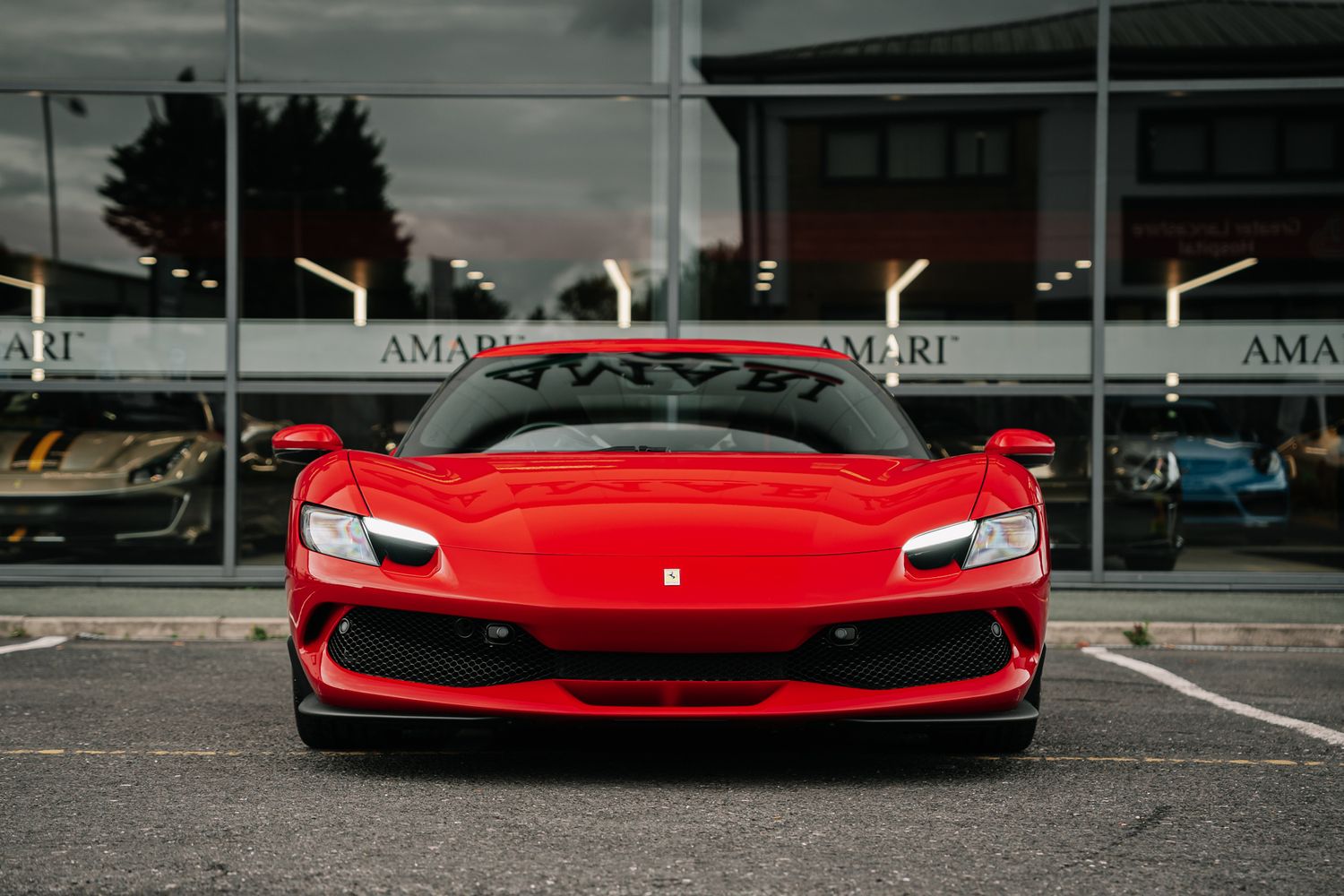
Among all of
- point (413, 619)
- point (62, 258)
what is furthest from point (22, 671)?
point (62, 258)

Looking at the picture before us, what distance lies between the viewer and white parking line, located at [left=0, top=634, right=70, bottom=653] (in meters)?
7.38

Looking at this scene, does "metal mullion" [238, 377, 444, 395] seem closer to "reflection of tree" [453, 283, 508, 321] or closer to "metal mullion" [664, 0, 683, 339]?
"reflection of tree" [453, 283, 508, 321]

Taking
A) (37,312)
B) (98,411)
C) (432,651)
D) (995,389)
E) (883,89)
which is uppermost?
(883,89)

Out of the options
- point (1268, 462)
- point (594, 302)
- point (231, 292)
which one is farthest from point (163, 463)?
point (1268, 462)

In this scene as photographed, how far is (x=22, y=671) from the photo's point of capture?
645cm

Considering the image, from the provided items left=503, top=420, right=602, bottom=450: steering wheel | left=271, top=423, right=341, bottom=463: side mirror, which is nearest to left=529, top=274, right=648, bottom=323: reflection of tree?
left=503, top=420, right=602, bottom=450: steering wheel

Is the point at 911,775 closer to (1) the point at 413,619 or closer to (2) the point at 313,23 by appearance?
(1) the point at 413,619

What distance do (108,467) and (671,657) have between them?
24.7 feet

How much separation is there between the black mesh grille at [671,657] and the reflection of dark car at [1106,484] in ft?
20.8

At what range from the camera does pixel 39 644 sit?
7598 millimetres

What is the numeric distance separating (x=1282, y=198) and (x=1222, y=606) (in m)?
3.11

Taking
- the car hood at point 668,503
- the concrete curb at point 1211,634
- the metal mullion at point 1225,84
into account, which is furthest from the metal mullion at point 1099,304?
the car hood at point 668,503

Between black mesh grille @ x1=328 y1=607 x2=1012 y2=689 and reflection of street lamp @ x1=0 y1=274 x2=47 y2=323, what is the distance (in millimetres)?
7410

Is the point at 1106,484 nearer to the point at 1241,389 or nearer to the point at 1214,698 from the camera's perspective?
the point at 1241,389
